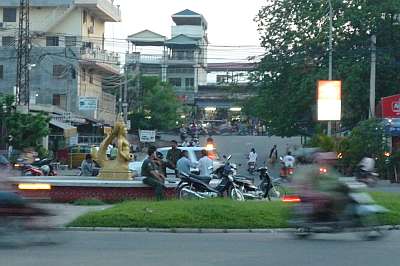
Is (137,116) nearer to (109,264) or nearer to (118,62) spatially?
(118,62)

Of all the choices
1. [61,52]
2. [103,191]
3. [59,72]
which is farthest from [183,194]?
[59,72]

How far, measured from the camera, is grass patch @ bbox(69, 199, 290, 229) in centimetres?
1712

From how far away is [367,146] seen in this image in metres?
40.1

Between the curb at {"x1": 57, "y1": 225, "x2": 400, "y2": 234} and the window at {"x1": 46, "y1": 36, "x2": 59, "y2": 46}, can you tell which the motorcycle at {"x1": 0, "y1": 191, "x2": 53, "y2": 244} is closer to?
the curb at {"x1": 57, "y1": 225, "x2": 400, "y2": 234}

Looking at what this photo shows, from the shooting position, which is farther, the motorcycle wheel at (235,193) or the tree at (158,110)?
the tree at (158,110)

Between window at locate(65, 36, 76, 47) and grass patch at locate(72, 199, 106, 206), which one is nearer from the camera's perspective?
grass patch at locate(72, 199, 106, 206)

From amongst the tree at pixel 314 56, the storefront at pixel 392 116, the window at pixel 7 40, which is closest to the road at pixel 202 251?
the storefront at pixel 392 116

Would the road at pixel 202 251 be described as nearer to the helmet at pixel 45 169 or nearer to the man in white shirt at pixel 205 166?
the man in white shirt at pixel 205 166

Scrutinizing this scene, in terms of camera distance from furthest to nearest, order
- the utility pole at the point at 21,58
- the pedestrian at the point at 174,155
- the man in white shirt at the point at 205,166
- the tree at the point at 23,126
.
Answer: the utility pole at the point at 21,58 → the tree at the point at 23,126 → the pedestrian at the point at 174,155 → the man in white shirt at the point at 205,166

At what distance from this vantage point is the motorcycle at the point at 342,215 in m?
14.8

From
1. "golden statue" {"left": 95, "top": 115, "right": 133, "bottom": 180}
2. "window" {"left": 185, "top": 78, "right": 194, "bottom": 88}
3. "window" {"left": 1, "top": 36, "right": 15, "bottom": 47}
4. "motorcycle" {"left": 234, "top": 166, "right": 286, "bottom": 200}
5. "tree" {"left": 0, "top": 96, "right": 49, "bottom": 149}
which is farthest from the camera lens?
"window" {"left": 185, "top": 78, "right": 194, "bottom": 88}

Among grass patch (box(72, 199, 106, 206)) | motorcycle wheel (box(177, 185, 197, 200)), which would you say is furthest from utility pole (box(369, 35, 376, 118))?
grass patch (box(72, 199, 106, 206))

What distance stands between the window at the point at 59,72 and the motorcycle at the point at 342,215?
55.5 meters

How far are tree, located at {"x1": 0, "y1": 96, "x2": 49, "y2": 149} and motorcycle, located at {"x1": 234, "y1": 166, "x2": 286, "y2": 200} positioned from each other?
2378 cm
